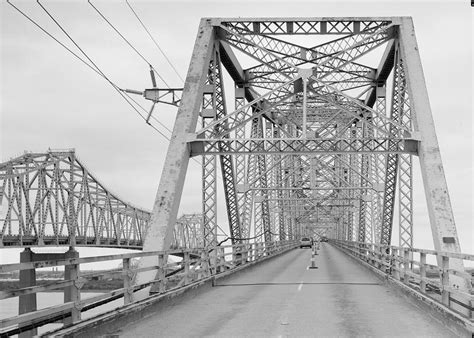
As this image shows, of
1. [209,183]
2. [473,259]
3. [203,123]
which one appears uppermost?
[203,123]

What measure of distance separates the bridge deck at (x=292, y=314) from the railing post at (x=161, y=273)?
1.71 ft

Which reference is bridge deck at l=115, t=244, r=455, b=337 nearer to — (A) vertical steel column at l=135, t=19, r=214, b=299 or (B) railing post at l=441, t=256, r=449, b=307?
(B) railing post at l=441, t=256, r=449, b=307

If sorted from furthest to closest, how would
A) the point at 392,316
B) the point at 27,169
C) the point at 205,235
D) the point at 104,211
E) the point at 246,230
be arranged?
the point at 104,211, the point at 27,169, the point at 246,230, the point at 205,235, the point at 392,316

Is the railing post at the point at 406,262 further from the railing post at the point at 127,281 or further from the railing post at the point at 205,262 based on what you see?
the railing post at the point at 127,281

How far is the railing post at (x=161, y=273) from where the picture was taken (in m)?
14.0

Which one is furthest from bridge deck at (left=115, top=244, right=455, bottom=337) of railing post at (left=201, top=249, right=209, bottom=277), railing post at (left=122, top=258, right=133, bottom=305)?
railing post at (left=201, top=249, right=209, bottom=277)

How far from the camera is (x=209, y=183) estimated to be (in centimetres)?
2417

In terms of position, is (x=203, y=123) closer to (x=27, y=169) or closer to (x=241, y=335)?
(x=241, y=335)

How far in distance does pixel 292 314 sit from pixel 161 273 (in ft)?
11.6

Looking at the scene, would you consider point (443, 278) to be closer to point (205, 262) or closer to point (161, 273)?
point (161, 273)

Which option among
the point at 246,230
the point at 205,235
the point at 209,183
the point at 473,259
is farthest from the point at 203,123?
the point at 473,259

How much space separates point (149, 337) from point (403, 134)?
13396 mm

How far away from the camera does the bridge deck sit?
10180mm

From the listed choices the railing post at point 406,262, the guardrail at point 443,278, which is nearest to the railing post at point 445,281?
the guardrail at point 443,278
